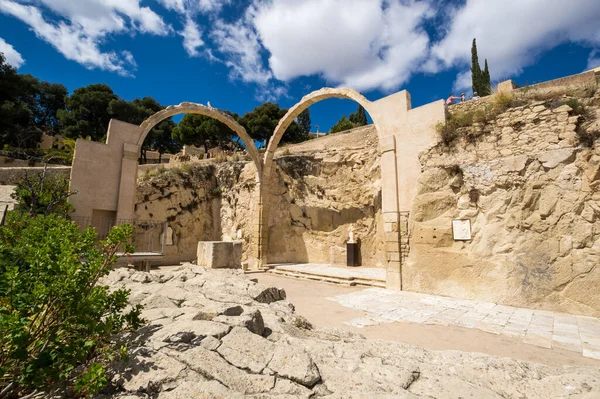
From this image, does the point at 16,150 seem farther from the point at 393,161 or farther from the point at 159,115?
the point at 393,161

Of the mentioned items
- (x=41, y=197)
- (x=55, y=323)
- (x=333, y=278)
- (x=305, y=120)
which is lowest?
(x=333, y=278)

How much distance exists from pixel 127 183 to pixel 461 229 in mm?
9277

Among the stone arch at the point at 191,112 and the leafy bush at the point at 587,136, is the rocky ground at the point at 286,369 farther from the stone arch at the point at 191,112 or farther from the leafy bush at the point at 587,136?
the stone arch at the point at 191,112

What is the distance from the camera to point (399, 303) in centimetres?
609

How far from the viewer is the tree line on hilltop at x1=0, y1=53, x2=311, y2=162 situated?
23.3m

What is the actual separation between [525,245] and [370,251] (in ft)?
22.8

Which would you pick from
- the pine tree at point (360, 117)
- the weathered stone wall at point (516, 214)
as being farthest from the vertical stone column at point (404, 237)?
the pine tree at point (360, 117)

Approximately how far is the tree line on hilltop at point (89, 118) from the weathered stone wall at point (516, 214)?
83.9 ft

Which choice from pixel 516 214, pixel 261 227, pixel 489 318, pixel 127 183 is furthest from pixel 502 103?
pixel 127 183

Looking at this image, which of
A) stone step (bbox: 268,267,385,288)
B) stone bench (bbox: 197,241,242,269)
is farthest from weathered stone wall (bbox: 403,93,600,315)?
stone bench (bbox: 197,241,242,269)

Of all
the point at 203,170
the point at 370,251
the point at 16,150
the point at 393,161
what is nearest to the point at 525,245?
the point at 393,161

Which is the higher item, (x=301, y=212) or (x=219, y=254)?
(x=301, y=212)

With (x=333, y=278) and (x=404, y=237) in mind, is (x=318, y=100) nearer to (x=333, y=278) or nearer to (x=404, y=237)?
(x=404, y=237)

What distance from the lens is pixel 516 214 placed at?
5961 millimetres
